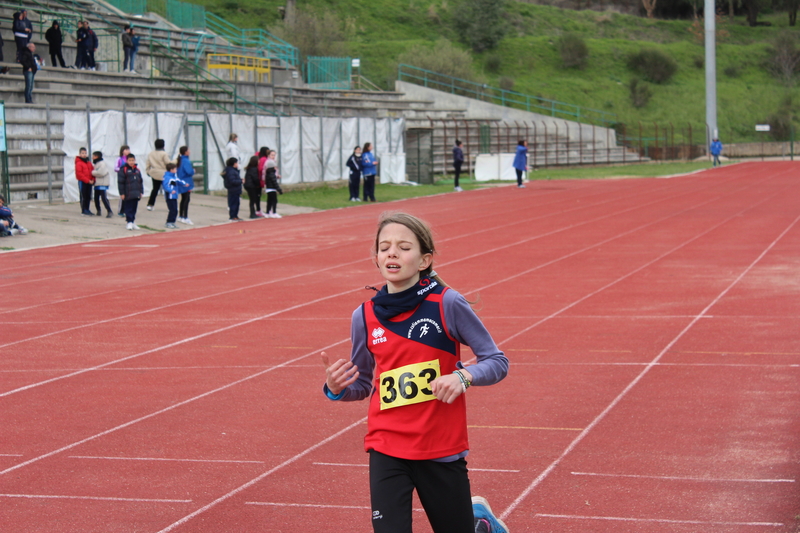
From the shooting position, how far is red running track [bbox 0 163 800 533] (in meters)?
5.14

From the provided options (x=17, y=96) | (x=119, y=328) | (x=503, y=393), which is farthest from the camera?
(x=17, y=96)

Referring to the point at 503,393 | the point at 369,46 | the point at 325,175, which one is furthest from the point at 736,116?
the point at 503,393

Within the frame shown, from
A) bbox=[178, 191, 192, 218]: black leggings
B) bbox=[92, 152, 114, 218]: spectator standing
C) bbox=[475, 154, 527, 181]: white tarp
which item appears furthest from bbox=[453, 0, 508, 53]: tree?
bbox=[92, 152, 114, 218]: spectator standing

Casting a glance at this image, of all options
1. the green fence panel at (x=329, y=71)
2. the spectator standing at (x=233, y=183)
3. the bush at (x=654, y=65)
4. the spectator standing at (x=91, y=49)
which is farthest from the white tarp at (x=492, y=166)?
the bush at (x=654, y=65)

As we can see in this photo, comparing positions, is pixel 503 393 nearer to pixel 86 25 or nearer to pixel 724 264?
pixel 724 264

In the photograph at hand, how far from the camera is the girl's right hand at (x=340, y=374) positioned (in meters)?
3.54

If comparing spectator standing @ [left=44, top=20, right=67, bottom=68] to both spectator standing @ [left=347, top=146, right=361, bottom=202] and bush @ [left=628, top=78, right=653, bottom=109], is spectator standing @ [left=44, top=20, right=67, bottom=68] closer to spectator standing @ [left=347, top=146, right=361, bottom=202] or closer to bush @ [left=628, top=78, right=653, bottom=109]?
spectator standing @ [left=347, top=146, right=361, bottom=202]

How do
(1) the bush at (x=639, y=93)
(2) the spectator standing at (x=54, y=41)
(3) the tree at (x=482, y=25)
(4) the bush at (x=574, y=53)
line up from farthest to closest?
(3) the tree at (x=482, y=25), (4) the bush at (x=574, y=53), (1) the bush at (x=639, y=93), (2) the spectator standing at (x=54, y=41)

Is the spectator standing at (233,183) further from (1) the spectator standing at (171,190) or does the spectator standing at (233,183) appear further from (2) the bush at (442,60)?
(2) the bush at (442,60)

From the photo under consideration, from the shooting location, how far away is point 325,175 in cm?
3706

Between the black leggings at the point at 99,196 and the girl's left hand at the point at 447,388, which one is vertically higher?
the black leggings at the point at 99,196

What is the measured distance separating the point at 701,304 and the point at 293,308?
4.87 meters

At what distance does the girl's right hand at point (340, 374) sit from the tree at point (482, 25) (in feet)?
256

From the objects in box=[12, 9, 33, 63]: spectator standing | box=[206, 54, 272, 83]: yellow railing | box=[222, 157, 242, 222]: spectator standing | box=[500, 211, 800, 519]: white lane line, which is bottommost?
box=[500, 211, 800, 519]: white lane line
